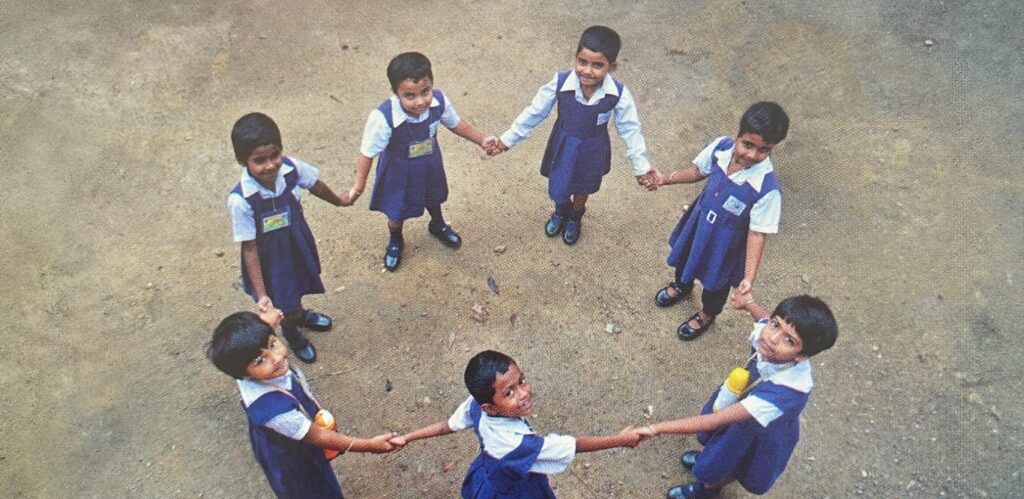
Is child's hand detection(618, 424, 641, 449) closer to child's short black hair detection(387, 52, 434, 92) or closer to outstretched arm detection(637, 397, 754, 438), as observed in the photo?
outstretched arm detection(637, 397, 754, 438)

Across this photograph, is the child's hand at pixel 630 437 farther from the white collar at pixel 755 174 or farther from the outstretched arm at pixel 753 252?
the white collar at pixel 755 174

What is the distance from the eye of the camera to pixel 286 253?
3164 mm

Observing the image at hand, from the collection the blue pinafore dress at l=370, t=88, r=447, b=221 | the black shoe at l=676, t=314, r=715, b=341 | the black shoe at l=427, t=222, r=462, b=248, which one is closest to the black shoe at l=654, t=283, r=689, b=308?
the black shoe at l=676, t=314, r=715, b=341

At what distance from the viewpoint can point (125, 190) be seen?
4375 mm

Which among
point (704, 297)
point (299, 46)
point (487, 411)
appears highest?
point (299, 46)

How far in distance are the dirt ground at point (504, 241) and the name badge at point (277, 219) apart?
2.92 ft

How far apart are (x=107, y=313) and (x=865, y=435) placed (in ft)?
12.8

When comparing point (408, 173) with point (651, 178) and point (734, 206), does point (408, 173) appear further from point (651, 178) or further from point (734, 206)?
point (734, 206)

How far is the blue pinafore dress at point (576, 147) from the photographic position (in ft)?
11.5

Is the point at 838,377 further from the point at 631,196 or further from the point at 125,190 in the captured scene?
the point at 125,190

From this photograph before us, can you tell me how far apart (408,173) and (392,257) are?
0.64 metres

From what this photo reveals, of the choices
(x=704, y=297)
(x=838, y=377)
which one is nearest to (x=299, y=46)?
(x=704, y=297)

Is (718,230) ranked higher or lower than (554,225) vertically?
higher

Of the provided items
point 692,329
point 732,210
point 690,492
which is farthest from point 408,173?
point 690,492
